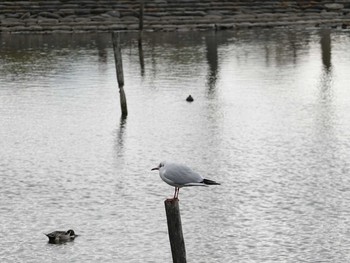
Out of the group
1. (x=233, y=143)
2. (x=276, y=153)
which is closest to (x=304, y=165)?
(x=276, y=153)

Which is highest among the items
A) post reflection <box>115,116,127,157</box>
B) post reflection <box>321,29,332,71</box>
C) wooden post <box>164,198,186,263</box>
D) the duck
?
wooden post <box>164,198,186,263</box>

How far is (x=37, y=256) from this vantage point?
20.0 m

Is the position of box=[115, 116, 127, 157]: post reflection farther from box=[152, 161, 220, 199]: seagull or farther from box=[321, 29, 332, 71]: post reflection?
box=[321, 29, 332, 71]: post reflection

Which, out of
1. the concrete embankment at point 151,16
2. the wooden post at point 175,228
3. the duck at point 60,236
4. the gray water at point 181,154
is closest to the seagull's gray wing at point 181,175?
the wooden post at point 175,228

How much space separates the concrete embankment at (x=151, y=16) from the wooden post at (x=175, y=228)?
56.8m

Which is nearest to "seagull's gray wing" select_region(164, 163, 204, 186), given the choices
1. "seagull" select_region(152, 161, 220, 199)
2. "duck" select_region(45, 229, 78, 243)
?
"seagull" select_region(152, 161, 220, 199)

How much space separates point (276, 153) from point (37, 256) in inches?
456

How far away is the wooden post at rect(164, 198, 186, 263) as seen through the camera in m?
16.1

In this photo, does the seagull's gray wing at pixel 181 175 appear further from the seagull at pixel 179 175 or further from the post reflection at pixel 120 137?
the post reflection at pixel 120 137

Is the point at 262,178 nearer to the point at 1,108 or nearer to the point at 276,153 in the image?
the point at 276,153

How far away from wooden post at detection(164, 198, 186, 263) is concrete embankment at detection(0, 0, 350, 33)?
186ft

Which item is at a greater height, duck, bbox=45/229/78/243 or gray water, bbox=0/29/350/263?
duck, bbox=45/229/78/243

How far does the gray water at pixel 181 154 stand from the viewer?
68.9 feet

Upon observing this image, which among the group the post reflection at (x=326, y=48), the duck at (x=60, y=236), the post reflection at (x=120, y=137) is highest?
the duck at (x=60, y=236)
